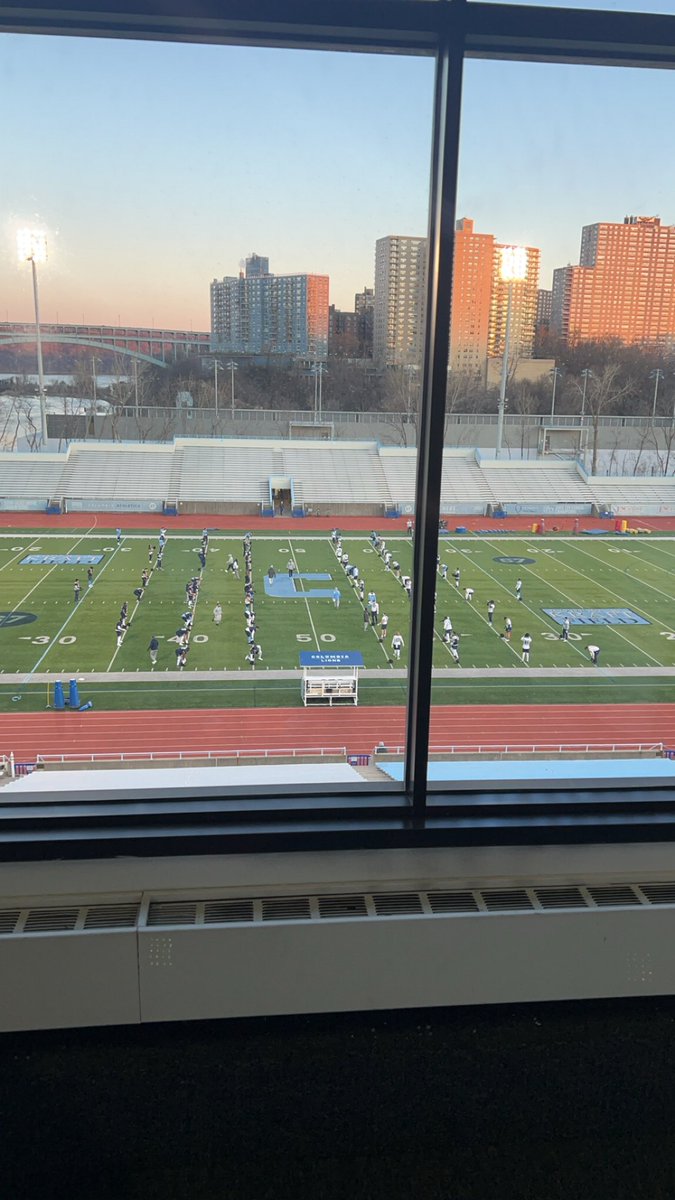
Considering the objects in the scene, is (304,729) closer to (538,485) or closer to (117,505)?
(117,505)

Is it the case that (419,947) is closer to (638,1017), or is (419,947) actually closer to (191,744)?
(638,1017)

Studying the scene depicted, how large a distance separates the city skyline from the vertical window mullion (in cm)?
10

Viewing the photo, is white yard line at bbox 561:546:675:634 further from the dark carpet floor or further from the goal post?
the dark carpet floor

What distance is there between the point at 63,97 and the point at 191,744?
1626 millimetres

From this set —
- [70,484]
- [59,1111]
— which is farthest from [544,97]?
[59,1111]

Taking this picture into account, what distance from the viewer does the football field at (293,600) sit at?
2.57 m

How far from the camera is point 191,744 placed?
2.33 m

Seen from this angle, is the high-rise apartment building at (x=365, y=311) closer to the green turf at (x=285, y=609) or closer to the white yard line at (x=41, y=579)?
the green turf at (x=285, y=609)

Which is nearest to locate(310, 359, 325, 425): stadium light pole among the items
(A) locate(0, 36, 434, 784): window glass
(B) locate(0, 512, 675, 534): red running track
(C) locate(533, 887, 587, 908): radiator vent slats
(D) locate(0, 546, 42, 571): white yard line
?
(A) locate(0, 36, 434, 784): window glass

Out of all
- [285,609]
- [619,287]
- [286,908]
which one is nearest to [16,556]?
[285,609]

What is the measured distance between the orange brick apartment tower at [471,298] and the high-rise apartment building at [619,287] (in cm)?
23

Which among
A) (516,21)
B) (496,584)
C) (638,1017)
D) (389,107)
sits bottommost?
(638,1017)

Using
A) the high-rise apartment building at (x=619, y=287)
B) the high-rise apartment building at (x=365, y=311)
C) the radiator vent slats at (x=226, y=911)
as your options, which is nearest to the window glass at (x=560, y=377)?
the high-rise apartment building at (x=619, y=287)

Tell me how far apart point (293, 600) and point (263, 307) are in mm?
1211
